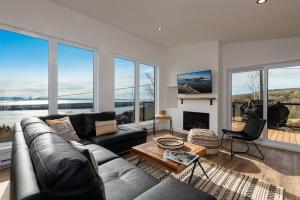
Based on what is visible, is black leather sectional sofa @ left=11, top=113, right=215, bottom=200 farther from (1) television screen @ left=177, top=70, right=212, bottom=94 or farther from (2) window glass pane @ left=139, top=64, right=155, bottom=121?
(1) television screen @ left=177, top=70, right=212, bottom=94

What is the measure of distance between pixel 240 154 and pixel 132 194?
2.94 metres

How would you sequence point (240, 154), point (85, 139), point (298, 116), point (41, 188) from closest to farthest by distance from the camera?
point (41, 188)
point (85, 139)
point (240, 154)
point (298, 116)

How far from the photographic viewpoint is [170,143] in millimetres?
2490

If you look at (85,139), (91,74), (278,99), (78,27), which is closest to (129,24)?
(78,27)

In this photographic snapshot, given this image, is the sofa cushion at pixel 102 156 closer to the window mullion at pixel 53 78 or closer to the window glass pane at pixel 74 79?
the window mullion at pixel 53 78

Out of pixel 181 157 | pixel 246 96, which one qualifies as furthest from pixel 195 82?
pixel 181 157

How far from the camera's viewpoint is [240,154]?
3.42 m

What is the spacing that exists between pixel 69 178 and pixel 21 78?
2.98m

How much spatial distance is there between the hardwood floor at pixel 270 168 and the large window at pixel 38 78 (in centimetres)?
102

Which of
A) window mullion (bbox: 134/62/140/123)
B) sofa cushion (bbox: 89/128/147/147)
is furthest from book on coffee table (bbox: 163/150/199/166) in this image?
window mullion (bbox: 134/62/140/123)

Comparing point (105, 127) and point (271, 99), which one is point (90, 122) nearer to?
point (105, 127)

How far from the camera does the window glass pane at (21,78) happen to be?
2.74 m

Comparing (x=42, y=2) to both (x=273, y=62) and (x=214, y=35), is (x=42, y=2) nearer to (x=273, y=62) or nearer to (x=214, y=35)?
(x=214, y=35)

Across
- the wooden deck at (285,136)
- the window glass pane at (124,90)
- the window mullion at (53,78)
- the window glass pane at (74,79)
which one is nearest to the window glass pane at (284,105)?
the wooden deck at (285,136)
